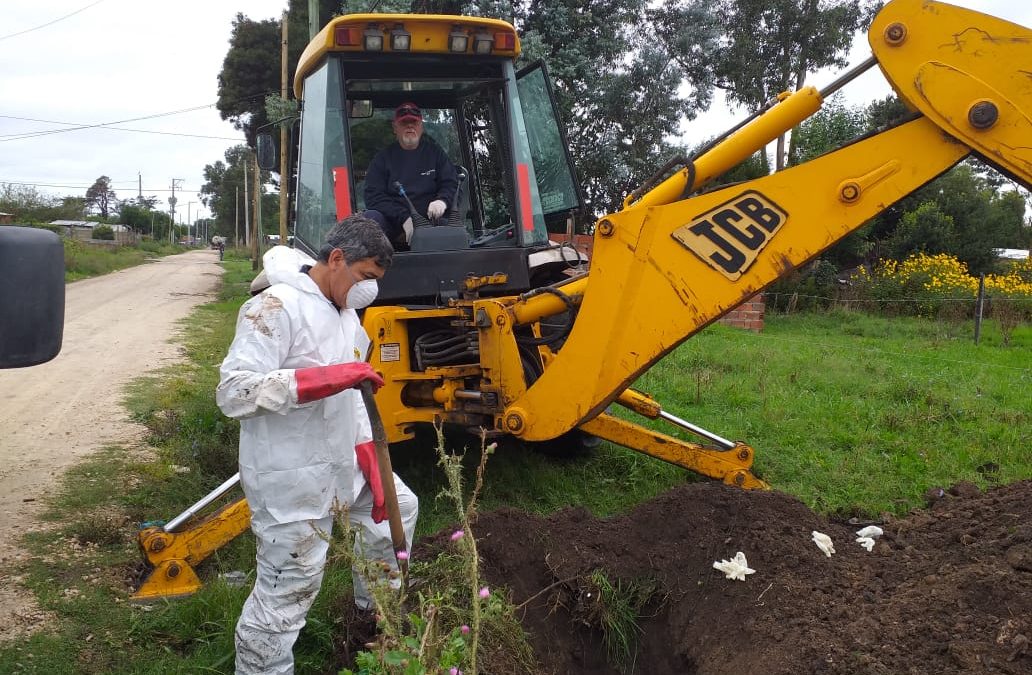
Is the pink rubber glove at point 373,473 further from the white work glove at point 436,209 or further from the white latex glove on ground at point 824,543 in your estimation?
the white work glove at point 436,209

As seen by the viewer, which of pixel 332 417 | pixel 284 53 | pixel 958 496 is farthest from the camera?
pixel 284 53

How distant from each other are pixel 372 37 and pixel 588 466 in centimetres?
322

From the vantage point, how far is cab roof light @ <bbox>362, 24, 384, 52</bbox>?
16.8 ft

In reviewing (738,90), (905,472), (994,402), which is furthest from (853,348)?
(738,90)

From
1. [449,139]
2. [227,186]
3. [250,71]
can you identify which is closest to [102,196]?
[227,186]

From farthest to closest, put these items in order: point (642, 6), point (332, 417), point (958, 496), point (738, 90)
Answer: point (738, 90), point (642, 6), point (958, 496), point (332, 417)

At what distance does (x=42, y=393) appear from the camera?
845 centimetres

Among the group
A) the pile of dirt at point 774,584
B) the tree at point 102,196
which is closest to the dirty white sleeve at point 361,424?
the pile of dirt at point 774,584

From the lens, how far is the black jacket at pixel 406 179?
536 cm

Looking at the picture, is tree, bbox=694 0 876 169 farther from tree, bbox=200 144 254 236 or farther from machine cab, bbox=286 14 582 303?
tree, bbox=200 144 254 236

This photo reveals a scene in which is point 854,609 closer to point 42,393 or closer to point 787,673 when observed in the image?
point 787,673

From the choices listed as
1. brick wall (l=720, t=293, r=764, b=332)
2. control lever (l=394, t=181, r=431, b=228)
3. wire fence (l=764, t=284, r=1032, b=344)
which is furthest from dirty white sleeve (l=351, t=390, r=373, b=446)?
wire fence (l=764, t=284, r=1032, b=344)

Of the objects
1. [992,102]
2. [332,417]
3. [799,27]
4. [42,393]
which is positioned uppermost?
[799,27]

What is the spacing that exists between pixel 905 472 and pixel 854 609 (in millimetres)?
2581
